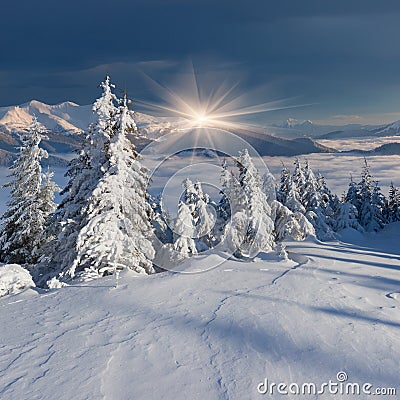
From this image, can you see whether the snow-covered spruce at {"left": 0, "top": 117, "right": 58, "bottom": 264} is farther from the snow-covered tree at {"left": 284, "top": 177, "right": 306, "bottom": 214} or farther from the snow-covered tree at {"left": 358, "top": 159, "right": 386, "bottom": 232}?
the snow-covered tree at {"left": 358, "top": 159, "right": 386, "bottom": 232}

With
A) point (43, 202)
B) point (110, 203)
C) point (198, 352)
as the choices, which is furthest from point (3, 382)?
point (43, 202)

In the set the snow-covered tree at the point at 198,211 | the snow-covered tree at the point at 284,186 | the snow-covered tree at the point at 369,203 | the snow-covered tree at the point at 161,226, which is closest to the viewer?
the snow-covered tree at the point at 161,226

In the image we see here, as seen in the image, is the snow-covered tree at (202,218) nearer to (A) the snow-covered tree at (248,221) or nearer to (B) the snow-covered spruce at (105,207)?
(A) the snow-covered tree at (248,221)

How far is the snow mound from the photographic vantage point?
9.42 m

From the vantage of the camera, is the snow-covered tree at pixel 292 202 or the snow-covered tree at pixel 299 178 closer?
the snow-covered tree at pixel 292 202

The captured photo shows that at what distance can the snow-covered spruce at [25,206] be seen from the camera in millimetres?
22469

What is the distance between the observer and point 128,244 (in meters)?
13.1

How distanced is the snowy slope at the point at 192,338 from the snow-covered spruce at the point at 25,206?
1479 cm

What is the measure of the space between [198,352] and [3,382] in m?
3.03

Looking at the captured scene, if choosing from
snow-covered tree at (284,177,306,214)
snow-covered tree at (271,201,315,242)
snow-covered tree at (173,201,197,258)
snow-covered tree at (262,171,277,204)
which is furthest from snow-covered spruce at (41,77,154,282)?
snow-covered tree at (284,177,306,214)

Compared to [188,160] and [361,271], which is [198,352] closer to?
[188,160]

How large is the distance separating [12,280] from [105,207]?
460cm

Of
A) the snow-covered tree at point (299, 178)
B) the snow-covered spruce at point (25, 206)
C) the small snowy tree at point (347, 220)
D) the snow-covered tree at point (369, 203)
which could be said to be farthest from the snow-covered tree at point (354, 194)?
the snow-covered spruce at point (25, 206)

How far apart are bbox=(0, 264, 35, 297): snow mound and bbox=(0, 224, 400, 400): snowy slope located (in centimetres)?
50
